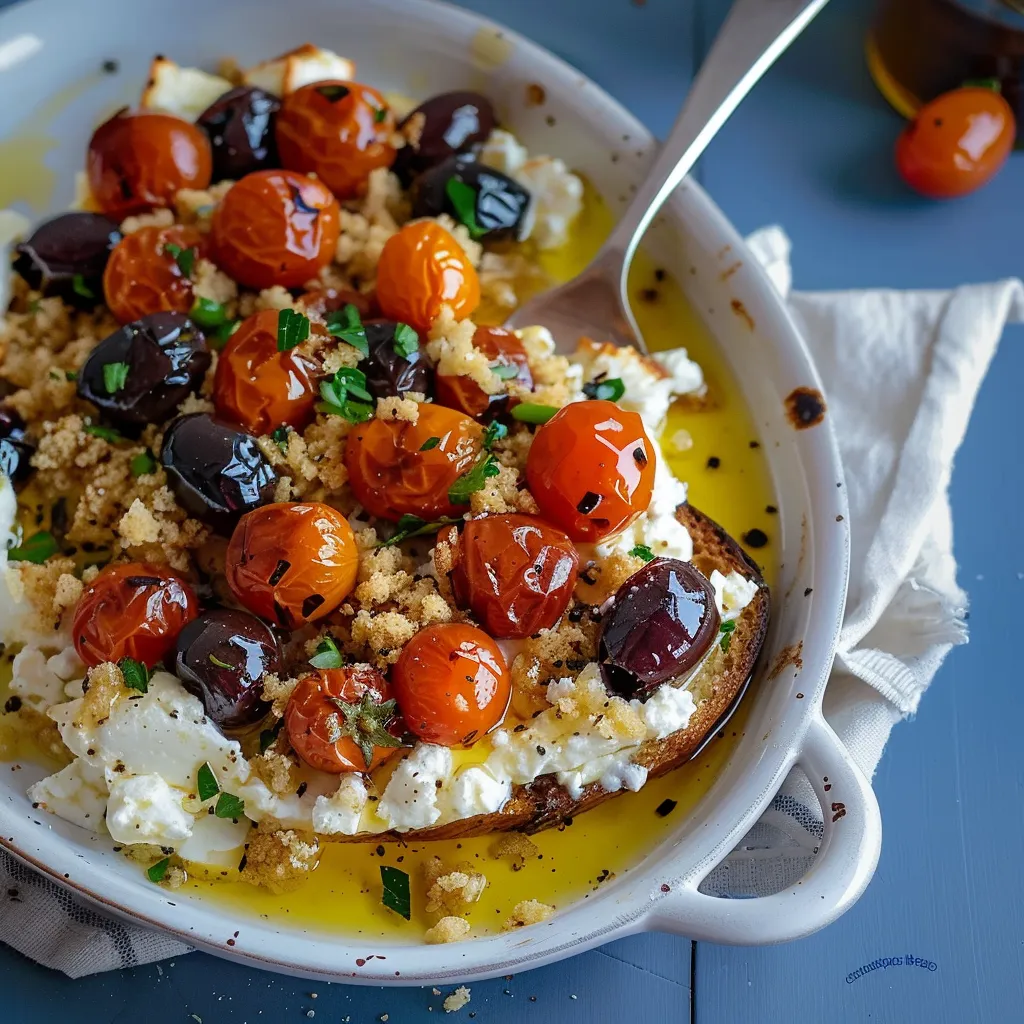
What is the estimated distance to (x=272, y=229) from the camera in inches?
93.7

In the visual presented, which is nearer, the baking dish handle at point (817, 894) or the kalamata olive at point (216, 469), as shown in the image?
the baking dish handle at point (817, 894)

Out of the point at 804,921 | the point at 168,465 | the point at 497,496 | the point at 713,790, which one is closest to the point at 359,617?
the point at 497,496

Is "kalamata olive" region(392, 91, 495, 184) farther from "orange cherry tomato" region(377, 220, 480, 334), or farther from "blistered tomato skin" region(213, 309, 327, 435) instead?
"blistered tomato skin" region(213, 309, 327, 435)

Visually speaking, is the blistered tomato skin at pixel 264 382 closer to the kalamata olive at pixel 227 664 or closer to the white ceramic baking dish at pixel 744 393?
the kalamata olive at pixel 227 664

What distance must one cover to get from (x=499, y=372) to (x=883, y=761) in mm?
1263

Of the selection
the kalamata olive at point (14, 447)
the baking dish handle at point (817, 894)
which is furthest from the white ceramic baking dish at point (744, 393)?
the kalamata olive at point (14, 447)

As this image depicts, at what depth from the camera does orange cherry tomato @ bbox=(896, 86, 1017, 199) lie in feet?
9.62

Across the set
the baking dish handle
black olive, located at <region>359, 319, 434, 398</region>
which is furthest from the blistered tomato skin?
the baking dish handle

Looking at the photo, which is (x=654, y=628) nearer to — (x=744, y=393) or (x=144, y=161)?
(x=744, y=393)

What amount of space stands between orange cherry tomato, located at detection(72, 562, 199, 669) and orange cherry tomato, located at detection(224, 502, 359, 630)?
12 centimetres

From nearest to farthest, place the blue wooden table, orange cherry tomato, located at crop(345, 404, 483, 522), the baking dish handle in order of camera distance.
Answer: the baking dish handle < orange cherry tomato, located at crop(345, 404, 483, 522) < the blue wooden table

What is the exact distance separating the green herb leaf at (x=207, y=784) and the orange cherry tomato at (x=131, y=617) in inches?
9.3

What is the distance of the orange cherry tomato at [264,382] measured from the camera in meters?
2.14

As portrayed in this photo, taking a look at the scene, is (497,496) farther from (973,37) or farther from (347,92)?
(973,37)
